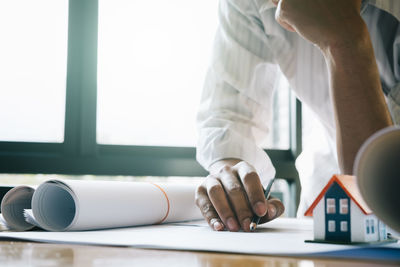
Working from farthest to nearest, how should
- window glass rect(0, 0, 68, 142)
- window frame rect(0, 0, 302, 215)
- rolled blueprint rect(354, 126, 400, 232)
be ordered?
window glass rect(0, 0, 68, 142)
window frame rect(0, 0, 302, 215)
rolled blueprint rect(354, 126, 400, 232)

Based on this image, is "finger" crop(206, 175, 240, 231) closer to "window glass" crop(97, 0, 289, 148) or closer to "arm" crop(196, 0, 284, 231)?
"arm" crop(196, 0, 284, 231)

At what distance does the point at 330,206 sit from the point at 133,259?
23cm

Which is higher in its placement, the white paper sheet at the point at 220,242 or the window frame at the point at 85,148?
the window frame at the point at 85,148

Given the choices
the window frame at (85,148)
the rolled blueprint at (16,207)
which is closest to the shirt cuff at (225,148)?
the rolled blueprint at (16,207)

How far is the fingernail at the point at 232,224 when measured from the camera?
2.26ft

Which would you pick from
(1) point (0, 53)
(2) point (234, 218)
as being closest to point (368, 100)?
(2) point (234, 218)

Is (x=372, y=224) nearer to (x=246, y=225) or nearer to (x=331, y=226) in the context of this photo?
(x=331, y=226)

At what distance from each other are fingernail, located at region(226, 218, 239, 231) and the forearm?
0.21 meters

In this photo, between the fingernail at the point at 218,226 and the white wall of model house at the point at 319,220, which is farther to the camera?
the fingernail at the point at 218,226

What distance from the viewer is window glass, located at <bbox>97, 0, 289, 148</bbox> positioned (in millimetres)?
1947

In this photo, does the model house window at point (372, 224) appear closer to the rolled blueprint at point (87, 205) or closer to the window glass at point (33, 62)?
the rolled blueprint at point (87, 205)

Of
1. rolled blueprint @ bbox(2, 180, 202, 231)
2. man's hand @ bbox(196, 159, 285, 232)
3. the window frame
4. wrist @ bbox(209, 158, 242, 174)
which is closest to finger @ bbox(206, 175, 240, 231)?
man's hand @ bbox(196, 159, 285, 232)

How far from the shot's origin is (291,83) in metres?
1.21

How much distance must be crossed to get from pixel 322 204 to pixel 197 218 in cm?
51
